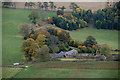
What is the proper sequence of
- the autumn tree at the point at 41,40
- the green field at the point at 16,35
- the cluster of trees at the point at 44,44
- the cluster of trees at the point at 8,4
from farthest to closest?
the cluster of trees at the point at 8,4, the autumn tree at the point at 41,40, the green field at the point at 16,35, the cluster of trees at the point at 44,44

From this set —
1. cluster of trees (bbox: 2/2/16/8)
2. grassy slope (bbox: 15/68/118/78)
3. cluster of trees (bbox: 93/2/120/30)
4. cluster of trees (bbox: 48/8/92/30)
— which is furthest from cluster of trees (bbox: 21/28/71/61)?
cluster of trees (bbox: 2/2/16/8)

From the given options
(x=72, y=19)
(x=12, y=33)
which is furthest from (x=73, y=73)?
(x=72, y=19)

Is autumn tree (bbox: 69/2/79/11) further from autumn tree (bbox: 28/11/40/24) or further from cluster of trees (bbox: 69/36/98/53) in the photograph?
cluster of trees (bbox: 69/36/98/53)

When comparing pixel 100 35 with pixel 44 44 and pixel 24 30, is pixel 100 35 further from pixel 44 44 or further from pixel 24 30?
pixel 24 30

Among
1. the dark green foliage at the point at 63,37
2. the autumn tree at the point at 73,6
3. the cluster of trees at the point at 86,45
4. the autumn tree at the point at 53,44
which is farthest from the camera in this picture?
the autumn tree at the point at 73,6

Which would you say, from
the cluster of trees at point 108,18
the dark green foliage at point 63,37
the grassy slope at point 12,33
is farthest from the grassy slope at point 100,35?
the grassy slope at point 12,33

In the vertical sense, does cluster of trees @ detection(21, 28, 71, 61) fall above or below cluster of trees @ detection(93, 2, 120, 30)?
below

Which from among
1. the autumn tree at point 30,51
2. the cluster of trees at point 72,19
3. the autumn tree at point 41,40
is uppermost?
the cluster of trees at point 72,19

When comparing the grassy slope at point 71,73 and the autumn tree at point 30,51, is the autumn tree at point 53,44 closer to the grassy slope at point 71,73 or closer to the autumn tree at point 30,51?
the autumn tree at point 30,51
